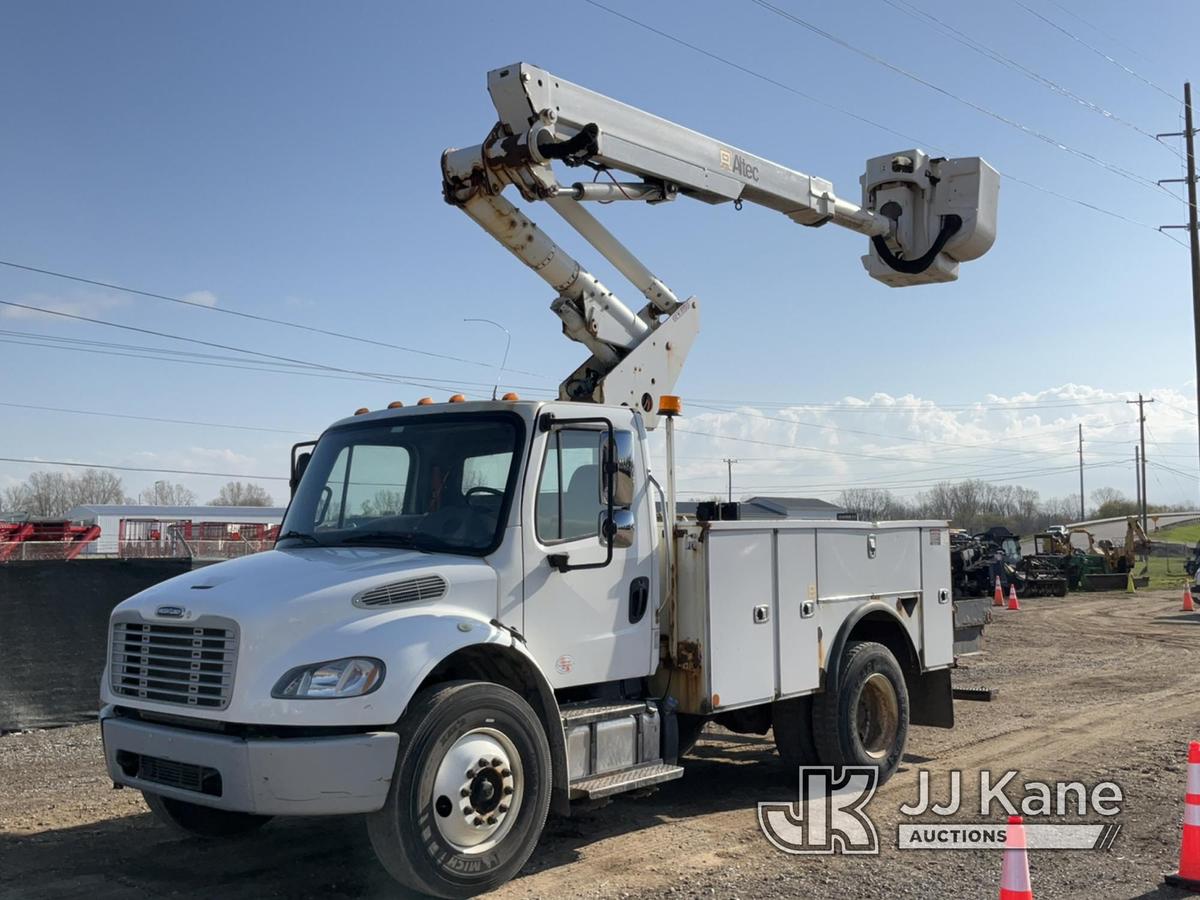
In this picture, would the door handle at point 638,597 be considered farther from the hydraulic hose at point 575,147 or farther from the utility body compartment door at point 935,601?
the utility body compartment door at point 935,601

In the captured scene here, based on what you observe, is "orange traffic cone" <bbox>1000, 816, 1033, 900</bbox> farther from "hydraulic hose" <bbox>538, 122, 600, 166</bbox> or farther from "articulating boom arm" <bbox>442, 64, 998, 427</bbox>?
"hydraulic hose" <bbox>538, 122, 600, 166</bbox>

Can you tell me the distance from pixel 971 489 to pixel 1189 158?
71302 millimetres

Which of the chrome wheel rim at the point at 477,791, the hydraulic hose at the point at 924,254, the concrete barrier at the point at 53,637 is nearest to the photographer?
the chrome wheel rim at the point at 477,791

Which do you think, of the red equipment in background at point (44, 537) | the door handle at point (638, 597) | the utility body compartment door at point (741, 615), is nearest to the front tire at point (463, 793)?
the door handle at point (638, 597)

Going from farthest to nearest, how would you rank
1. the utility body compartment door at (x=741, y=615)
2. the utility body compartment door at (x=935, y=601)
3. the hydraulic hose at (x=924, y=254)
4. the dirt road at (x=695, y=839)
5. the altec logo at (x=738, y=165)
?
1. the hydraulic hose at (x=924, y=254)
2. the utility body compartment door at (x=935, y=601)
3. the altec logo at (x=738, y=165)
4. the utility body compartment door at (x=741, y=615)
5. the dirt road at (x=695, y=839)

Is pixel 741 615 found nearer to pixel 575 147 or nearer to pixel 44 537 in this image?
pixel 575 147

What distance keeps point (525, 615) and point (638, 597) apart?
1.00 metres

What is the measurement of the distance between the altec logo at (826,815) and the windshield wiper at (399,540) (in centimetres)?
279

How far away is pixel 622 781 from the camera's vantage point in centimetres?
623

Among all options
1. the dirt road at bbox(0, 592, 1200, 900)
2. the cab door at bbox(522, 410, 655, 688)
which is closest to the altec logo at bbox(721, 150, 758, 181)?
the cab door at bbox(522, 410, 655, 688)

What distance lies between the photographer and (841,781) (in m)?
7.84

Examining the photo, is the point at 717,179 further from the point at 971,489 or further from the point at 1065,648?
the point at 971,489

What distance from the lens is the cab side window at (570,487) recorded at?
620 centimetres

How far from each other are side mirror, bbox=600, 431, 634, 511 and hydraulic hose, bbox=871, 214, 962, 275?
Result: 456cm
